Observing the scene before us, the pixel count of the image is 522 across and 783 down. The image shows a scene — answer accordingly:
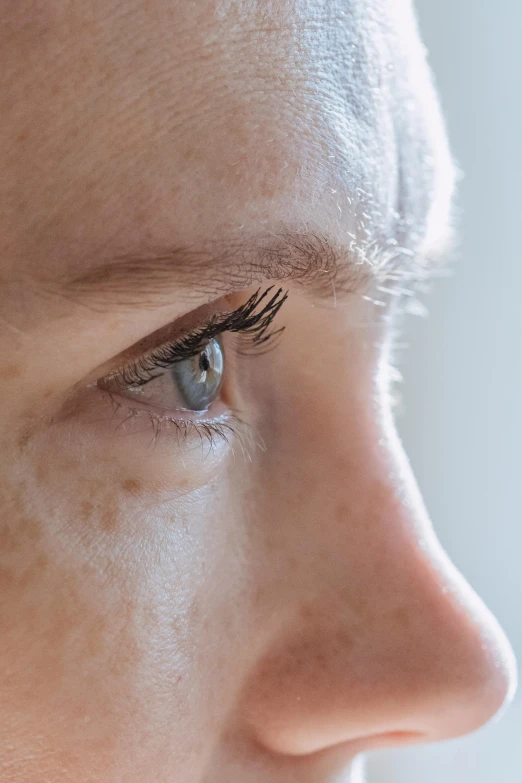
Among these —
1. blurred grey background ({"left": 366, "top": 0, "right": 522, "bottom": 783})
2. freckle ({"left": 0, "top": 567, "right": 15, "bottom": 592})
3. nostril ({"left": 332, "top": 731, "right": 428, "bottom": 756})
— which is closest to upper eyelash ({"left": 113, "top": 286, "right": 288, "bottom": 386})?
freckle ({"left": 0, "top": 567, "right": 15, "bottom": 592})

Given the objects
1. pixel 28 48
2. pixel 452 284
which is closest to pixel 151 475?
pixel 28 48

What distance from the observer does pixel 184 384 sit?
0.49 metres

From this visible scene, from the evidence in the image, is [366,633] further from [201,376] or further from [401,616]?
[201,376]

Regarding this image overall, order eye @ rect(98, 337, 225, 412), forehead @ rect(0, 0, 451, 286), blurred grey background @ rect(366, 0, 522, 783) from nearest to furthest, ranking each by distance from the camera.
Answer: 1. forehead @ rect(0, 0, 451, 286)
2. eye @ rect(98, 337, 225, 412)
3. blurred grey background @ rect(366, 0, 522, 783)

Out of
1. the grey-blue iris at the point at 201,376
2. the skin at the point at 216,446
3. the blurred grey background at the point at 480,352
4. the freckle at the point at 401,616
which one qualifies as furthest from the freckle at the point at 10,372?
the blurred grey background at the point at 480,352

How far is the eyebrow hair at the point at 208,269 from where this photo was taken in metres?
0.37

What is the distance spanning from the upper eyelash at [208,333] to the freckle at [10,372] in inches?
2.5

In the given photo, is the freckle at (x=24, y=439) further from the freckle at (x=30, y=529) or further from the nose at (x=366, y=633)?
the nose at (x=366, y=633)

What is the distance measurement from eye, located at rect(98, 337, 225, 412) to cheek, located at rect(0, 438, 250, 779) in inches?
1.9

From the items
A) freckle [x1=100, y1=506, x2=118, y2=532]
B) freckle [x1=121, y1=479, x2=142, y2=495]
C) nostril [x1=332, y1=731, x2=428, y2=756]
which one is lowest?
nostril [x1=332, y1=731, x2=428, y2=756]

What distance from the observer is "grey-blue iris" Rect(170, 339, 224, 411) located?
1.61 ft

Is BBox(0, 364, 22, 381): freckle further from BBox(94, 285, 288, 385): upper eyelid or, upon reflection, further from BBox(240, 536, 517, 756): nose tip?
BBox(240, 536, 517, 756): nose tip

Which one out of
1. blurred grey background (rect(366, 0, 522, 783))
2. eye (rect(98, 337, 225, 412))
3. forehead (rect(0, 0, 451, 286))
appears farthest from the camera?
blurred grey background (rect(366, 0, 522, 783))

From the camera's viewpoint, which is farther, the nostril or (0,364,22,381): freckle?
the nostril
